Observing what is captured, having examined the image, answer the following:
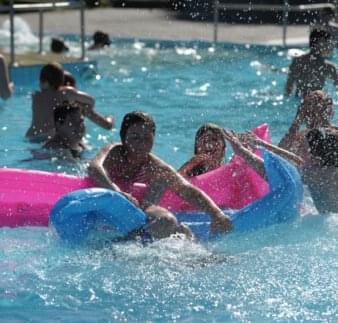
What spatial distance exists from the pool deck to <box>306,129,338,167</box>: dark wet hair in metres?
8.15

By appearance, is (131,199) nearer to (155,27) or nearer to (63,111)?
(63,111)

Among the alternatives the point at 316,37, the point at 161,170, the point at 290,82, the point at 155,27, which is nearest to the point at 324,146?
the point at 161,170

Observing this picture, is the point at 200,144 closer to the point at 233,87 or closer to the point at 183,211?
the point at 183,211

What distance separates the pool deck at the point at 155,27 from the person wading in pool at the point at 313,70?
4218 millimetres

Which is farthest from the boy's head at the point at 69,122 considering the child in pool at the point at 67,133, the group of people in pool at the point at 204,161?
the group of people in pool at the point at 204,161

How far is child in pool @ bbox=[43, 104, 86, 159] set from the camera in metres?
7.84

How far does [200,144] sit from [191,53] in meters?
7.55

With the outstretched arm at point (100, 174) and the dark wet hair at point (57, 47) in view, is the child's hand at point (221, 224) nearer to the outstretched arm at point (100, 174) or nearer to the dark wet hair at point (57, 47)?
the outstretched arm at point (100, 174)

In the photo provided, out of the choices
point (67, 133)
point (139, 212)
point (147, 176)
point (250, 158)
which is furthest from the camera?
point (67, 133)

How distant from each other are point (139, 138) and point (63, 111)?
2.25 metres

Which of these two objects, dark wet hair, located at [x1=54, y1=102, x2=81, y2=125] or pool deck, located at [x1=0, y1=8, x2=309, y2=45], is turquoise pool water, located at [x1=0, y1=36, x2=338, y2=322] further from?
pool deck, located at [x1=0, y1=8, x2=309, y2=45]

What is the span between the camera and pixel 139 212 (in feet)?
17.8

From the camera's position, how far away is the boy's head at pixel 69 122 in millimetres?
7832

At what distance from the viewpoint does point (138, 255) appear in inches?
211
